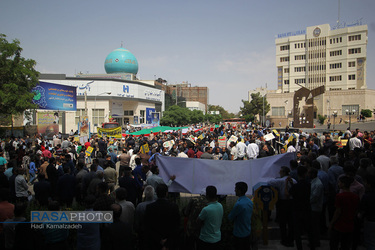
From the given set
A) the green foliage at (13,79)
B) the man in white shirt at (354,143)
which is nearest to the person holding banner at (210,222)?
the man in white shirt at (354,143)

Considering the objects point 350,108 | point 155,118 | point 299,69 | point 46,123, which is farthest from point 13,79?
point 299,69

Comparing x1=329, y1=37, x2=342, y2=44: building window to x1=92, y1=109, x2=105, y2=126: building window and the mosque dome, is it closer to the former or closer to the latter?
the mosque dome

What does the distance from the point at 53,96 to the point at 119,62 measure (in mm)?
28127

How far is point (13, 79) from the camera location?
901 inches

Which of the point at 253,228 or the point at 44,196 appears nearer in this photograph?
the point at 253,228

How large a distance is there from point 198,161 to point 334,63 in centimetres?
7970

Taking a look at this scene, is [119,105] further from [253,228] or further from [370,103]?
[370,103]

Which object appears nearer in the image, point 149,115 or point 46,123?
point 46,123

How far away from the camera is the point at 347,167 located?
5.59 m

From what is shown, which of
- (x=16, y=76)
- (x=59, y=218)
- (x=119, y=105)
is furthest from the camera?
(x=119, y=105)

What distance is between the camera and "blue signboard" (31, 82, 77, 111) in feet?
109

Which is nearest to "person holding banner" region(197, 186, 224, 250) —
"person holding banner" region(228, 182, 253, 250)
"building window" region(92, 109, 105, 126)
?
"person holding banner" region(228, 182, 253, 250)

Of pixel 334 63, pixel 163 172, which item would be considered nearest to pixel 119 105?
pixel 163 172

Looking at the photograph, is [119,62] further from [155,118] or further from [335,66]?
[335,66]
